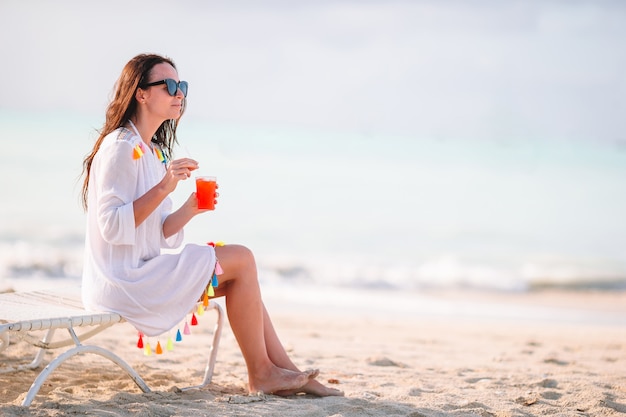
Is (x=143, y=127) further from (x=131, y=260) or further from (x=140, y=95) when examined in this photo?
(x=131, y=260)

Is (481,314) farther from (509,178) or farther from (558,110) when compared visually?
(558,110)

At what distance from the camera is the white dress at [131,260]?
3447mm

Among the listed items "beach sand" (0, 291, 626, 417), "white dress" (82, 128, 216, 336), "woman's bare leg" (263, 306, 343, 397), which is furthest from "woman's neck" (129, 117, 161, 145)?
"beach sand" (0, 291, 626, 417)

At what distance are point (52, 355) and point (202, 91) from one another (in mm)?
35569

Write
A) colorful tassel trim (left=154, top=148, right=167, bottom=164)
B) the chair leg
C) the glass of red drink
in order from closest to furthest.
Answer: the chair leg < the glass of red drink < colorful tassel trim (left=154, top=148, right=167, bottom=164)

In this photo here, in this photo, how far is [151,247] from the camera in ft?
11.8

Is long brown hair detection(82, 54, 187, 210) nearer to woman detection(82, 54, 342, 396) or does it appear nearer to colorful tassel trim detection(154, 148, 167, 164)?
woman detection(82, 54, 342, 396)

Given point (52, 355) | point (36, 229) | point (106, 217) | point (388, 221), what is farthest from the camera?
point (388, 221)

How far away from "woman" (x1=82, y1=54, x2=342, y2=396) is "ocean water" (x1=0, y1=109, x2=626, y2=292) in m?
0.55

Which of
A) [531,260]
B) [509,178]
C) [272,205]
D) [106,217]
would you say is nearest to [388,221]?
[272,205]

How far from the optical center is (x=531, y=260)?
1398cm

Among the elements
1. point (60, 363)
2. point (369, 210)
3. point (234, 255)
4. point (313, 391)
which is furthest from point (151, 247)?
point (369, 210)

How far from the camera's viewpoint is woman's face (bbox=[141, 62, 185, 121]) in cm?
368

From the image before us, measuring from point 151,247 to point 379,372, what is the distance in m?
1.67
